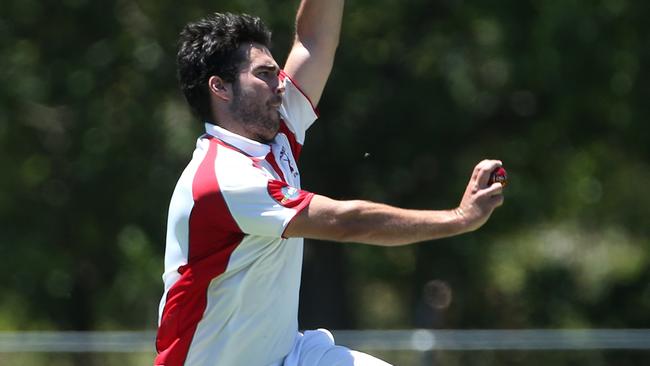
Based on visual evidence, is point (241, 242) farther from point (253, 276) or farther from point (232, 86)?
point (232, 86)

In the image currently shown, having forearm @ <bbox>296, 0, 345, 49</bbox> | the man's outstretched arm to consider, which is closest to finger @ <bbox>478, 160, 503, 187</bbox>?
the man's outstretched arm

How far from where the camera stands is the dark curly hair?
4.53 meters

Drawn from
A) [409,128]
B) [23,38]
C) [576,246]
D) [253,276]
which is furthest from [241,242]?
[576,246]

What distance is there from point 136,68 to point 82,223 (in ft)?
6.11

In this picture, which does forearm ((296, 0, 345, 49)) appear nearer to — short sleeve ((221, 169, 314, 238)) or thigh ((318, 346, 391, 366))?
short sleeve ((221, 169, 314, 238))

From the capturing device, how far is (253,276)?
4.30m

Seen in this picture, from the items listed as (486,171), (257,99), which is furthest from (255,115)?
(486,171)

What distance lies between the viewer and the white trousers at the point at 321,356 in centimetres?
437

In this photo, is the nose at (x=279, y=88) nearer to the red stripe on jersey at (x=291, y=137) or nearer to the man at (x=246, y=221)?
the man at (x=246, y=221)

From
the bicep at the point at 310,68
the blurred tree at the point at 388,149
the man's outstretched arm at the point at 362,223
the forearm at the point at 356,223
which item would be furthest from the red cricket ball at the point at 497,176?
the blurred tree at the point at 388,149

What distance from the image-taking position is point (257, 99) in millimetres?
4473

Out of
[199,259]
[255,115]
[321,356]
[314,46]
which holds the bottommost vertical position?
[321,356]

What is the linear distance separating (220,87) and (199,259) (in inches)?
25.1

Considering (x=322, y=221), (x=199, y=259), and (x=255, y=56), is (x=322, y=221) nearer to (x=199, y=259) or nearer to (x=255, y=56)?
(x=199, y=259)
